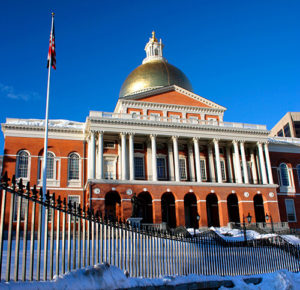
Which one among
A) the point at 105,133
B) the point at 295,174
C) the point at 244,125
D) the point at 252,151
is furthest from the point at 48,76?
the point at 295,174

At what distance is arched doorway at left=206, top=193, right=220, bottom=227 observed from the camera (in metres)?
40.6

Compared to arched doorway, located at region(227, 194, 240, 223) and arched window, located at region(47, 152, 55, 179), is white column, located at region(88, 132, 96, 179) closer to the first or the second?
arched window, located at region(47, 152, 55, 179)

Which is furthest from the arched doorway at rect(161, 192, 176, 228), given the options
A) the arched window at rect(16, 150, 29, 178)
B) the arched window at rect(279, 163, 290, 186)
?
the arched window at rect(279, 163, 290, 186)

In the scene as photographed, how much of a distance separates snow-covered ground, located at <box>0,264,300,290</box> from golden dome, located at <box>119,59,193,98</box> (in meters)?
35.7

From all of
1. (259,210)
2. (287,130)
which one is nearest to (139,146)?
(259,210)

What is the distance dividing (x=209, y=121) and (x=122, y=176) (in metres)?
12.4

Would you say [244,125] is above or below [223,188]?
above

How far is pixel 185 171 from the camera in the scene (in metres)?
40.7

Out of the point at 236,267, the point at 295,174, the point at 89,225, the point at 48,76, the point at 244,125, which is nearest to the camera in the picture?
the point at 89,225

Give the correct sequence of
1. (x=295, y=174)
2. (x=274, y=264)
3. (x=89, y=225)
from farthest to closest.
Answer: (x=295, y=174)
(x=274, y=264)
(x=89, y=225)

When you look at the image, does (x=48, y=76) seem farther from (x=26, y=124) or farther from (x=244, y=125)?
(x=244, y=125)

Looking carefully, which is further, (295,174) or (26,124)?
(295,174)

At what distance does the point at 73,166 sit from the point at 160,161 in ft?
32.8

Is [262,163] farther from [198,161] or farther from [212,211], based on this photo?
[198,161]
